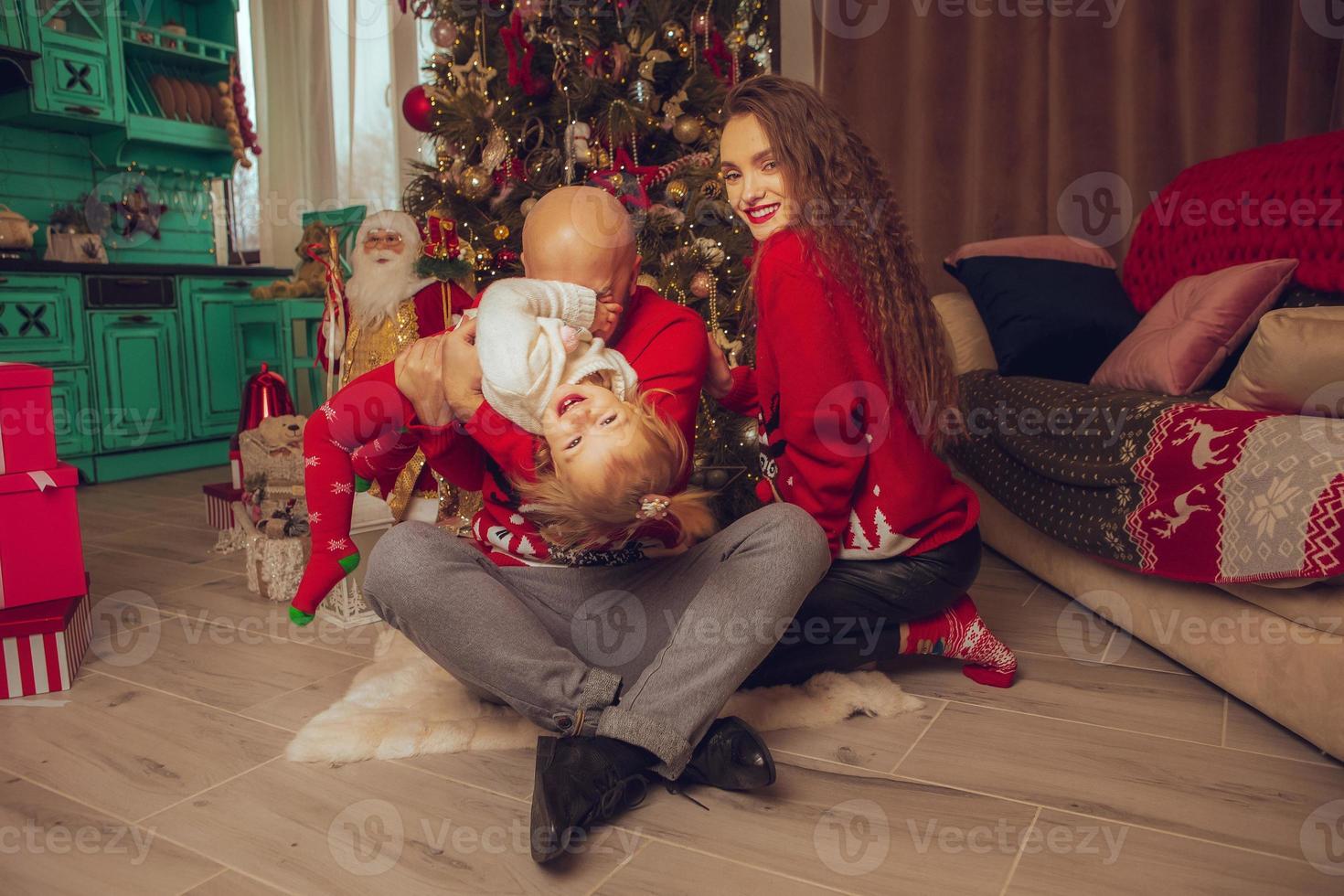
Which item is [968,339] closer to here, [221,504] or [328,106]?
[221,504]

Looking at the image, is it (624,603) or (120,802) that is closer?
(120,802)

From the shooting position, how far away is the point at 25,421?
1.53 m

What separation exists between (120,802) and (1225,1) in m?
3.08

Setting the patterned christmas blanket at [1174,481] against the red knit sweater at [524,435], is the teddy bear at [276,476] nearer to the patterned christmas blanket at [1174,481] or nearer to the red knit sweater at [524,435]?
the red knit sweater at [524,435]

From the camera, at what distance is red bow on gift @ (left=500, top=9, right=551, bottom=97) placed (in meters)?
2.21

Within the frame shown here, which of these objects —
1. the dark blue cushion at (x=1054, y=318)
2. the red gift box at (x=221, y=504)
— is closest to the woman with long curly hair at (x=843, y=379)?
the dark blue cushion at (x=1054, y=318)

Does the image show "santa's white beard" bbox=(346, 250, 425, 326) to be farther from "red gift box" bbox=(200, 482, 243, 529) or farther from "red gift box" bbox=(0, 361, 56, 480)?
"red gift box" bbox=(0, 361, 56, 480)

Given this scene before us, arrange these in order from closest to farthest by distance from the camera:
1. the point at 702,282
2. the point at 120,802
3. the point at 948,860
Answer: the point at 948,860 < the point at 120,802 < the point at 702,282

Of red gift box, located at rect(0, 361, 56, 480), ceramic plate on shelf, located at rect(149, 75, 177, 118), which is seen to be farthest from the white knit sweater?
ceramic plate on shelf, located at rect(149, 75, 177, 118)

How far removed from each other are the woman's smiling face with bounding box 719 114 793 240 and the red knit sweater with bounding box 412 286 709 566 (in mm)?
225

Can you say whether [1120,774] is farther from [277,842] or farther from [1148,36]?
[1148,36]

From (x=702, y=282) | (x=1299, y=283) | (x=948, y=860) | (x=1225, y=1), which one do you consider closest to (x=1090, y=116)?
(x=1225, y=1)

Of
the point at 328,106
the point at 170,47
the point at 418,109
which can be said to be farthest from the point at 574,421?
the point at 170,47

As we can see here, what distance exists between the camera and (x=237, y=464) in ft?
8.28
